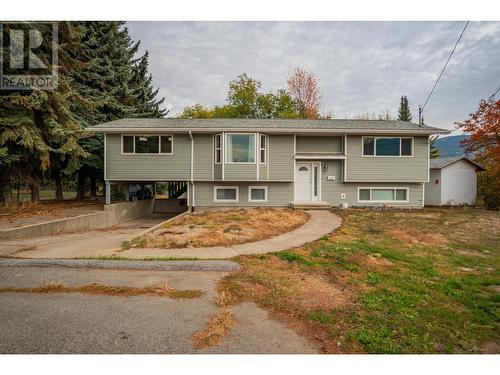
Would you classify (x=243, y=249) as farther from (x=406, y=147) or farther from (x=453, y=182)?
→ (x=453, y=182)

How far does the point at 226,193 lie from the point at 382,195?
918cm

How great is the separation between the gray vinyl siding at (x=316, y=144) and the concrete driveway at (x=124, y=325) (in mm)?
→ 11847

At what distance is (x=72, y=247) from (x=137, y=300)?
483 centimetres

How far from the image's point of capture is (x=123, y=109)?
1975cm

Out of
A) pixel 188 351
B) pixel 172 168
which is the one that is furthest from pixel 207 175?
pixel 188 351

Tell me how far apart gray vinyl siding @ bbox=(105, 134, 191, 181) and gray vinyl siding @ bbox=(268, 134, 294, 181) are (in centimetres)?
464

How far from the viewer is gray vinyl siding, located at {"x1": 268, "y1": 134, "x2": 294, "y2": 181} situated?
46.9 feet

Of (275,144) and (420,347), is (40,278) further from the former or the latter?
(275,144)

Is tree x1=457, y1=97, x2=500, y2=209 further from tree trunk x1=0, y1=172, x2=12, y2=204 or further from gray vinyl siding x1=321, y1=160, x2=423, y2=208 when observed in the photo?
tree trunk x1=0, y1=172, x2=12, y2=204

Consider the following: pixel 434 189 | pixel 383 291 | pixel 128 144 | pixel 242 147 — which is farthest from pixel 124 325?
pixel 434 189

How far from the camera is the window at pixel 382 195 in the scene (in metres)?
14.8

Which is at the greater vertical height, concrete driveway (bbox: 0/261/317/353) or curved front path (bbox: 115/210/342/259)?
curved front path (bbox: 115/210/342/259)

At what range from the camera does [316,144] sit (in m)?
15.1

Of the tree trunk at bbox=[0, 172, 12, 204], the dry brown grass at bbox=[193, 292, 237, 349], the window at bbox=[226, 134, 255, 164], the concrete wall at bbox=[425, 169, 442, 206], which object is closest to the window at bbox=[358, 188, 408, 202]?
the concrete wall at bbox=[425, 169, 442, 206]
